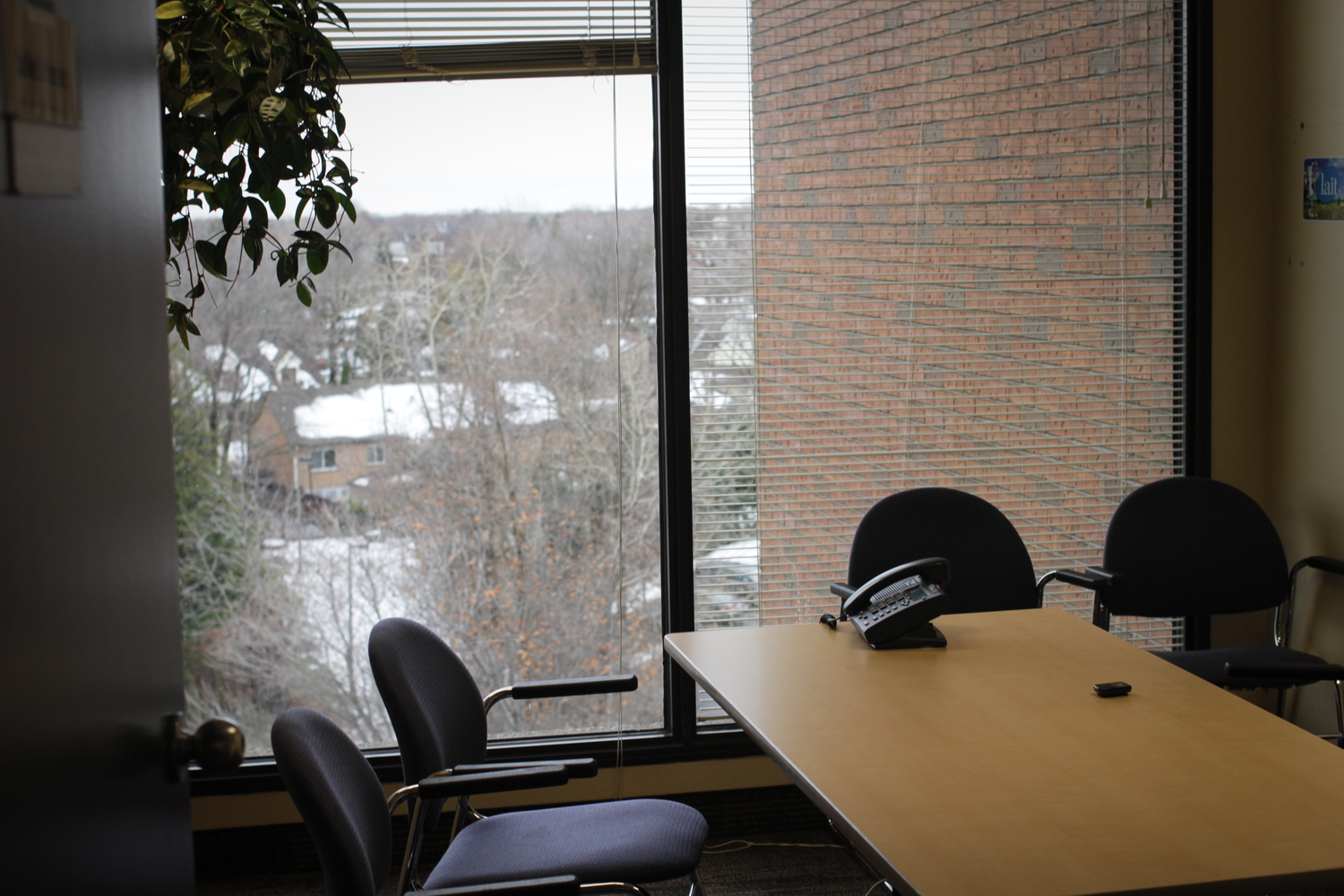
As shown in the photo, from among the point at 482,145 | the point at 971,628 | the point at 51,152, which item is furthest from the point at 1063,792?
the point at 482,145

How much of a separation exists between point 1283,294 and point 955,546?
4.99 feet

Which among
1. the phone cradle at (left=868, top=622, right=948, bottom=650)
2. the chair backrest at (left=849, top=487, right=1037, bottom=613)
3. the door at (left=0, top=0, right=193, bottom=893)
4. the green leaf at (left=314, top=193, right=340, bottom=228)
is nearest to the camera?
the door at (left=0, top=0, right=193, bottom=893)

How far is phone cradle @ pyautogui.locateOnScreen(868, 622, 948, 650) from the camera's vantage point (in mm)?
2326

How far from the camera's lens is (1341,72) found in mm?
3164

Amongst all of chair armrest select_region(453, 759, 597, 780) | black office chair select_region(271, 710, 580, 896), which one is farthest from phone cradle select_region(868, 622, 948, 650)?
black office chair select_region(271, 710, 580, 896)

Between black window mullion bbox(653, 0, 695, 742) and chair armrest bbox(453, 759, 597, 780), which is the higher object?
black window mullion bbox(653, 0, 695, 742)

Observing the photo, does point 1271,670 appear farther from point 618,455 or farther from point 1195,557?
point 618,455

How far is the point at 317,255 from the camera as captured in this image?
2.23m

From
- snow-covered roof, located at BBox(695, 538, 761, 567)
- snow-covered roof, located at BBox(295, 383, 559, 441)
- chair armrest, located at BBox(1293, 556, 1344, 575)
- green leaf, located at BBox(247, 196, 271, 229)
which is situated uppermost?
green leaf, located at BBox(247, 196, 271, 229)

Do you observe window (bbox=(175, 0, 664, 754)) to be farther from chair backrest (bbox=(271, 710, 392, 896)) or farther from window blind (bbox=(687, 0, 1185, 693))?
chair backrest (bbox=(271, 710, 392, 896))

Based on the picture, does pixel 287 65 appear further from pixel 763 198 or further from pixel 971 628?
pixel 971 628

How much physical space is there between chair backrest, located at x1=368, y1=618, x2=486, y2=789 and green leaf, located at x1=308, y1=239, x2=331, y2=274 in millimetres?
766

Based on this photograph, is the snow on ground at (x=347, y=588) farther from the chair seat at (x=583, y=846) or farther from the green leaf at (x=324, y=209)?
the green leaf at (x=324, y=209)

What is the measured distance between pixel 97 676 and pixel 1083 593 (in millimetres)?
3193
